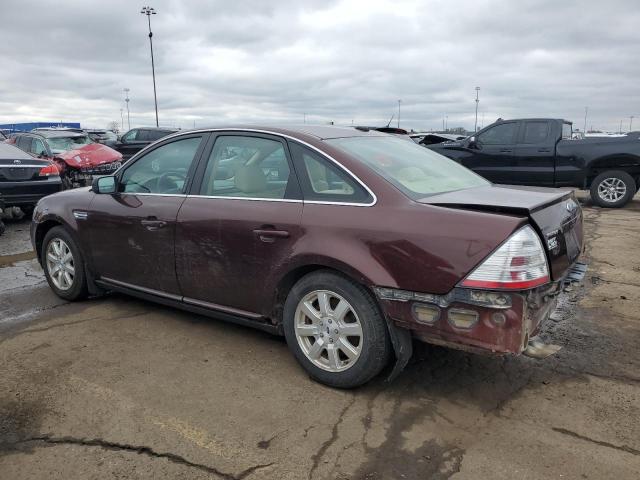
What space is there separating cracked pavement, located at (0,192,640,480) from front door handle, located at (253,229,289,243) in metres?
0.88

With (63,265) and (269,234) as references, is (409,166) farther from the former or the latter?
(63,265)

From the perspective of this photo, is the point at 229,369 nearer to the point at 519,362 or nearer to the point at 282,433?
the point at 282,433

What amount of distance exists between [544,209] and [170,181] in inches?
106

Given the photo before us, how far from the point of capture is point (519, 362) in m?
3.72

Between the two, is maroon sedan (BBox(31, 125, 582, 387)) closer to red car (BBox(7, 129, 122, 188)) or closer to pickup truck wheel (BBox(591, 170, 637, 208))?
pickup truck wheel (BBox(591, 170, 637, 208))

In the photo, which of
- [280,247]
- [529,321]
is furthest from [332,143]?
[529,321]

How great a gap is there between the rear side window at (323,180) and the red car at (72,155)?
31.7 ft

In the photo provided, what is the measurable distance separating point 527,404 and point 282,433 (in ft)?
4.68

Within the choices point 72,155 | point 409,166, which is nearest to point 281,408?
point 409,166

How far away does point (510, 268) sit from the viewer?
271 cm

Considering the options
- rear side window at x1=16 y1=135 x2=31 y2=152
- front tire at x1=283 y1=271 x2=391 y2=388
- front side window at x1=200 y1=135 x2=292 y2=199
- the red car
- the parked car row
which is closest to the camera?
front tire at x1=283 y1=271 x2=391 y2=388

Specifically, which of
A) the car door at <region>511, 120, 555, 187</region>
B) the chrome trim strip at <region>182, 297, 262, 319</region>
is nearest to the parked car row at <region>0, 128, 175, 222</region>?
the chrome trim strip at <region>182, 297, 262, 319</region>

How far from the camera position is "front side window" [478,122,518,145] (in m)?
11.4

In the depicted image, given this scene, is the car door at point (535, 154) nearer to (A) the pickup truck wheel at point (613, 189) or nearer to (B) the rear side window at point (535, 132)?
(B) the rear side window at point (535, 132)
